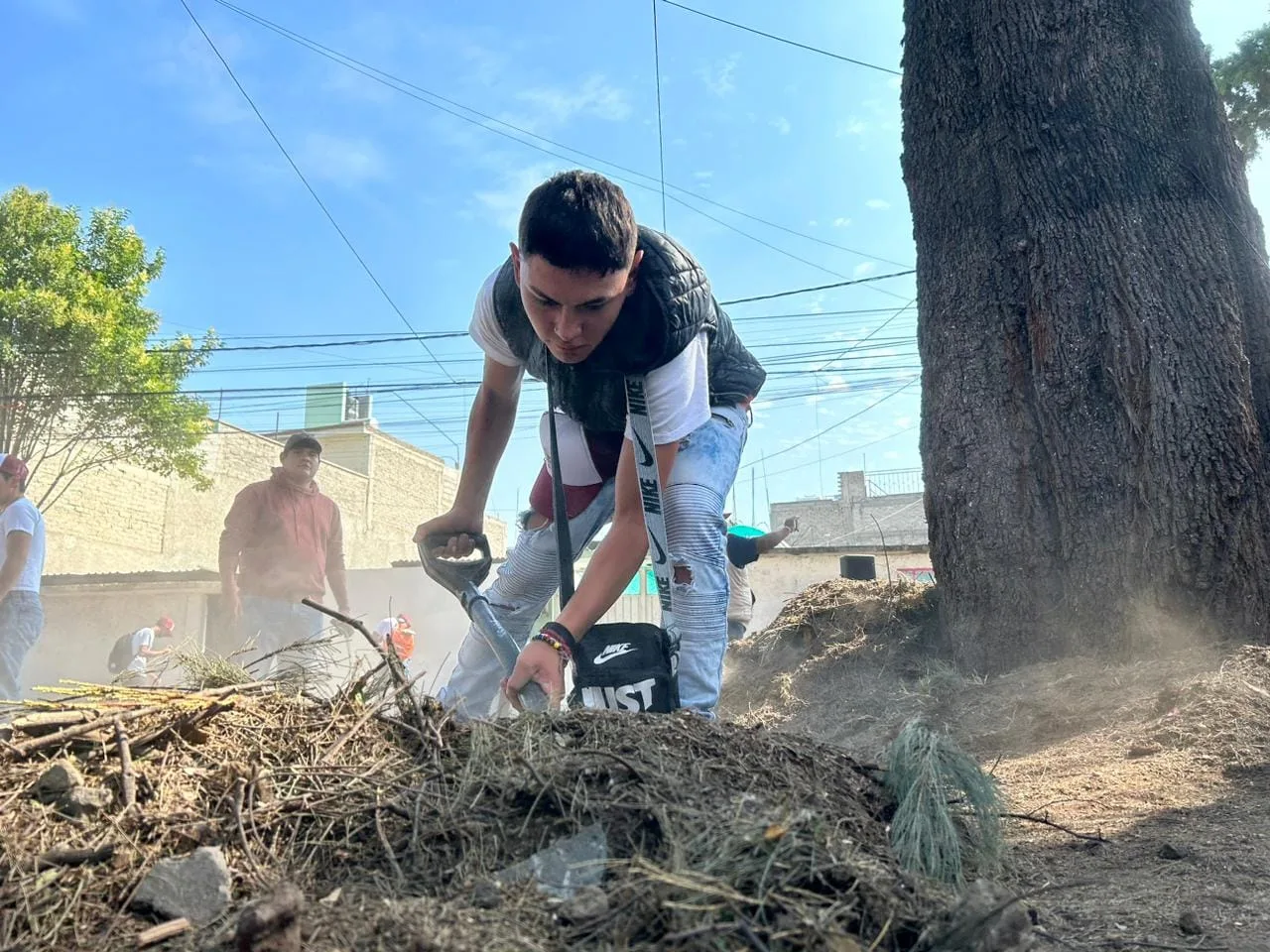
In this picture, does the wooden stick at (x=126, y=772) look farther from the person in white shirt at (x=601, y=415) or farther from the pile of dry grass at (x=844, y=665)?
the pile of dry grass at (x=844, y=665)

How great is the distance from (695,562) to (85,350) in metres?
16.2

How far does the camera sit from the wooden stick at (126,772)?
135 centimetres

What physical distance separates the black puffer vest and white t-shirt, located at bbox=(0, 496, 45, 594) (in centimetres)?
415

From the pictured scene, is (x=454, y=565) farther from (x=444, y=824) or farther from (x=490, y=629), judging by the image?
(x=444, y=824)

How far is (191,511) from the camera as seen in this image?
2452 cm

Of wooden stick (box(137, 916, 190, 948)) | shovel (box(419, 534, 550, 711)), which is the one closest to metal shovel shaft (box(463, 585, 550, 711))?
shovel (box(419, 534, 550, 711))

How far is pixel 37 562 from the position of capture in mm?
5602

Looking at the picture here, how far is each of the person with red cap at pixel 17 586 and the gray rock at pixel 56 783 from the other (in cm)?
480

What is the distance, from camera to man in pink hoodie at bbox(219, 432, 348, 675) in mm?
6082

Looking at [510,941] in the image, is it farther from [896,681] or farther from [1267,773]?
[896,681]

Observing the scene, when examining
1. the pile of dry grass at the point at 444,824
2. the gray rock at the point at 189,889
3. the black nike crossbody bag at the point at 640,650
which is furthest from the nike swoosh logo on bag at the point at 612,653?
→ the gray rock at the point at 189,889

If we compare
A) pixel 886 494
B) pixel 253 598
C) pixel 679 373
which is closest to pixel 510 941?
pixel 679 373

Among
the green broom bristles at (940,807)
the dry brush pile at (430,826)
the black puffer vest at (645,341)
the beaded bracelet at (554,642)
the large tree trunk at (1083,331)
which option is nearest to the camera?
the dry brush pile at (430,826)

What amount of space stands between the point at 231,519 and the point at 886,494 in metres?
36.3
